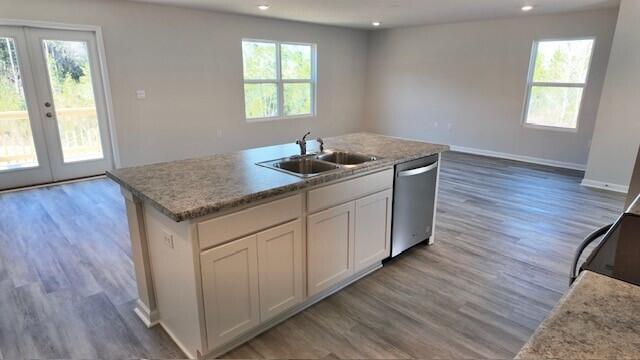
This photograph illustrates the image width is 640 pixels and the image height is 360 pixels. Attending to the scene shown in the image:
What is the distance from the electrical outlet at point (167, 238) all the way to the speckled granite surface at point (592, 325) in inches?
63.5

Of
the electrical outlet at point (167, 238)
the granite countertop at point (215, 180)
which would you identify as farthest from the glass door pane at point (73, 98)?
the electrical outlet at point (167, 238)

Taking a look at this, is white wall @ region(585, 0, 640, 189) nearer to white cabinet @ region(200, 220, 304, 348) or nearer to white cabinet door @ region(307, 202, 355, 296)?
white cabinet door @ region(307, 202, 355, 296)

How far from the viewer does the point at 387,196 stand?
2736mm

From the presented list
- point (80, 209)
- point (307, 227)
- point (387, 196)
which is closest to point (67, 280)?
point (80, 209)

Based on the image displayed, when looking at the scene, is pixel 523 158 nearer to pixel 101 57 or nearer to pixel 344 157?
pixel 344 157

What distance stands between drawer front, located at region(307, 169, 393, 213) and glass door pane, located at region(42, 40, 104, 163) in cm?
438

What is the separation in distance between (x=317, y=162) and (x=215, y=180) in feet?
2.75

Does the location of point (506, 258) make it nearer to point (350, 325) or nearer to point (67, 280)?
point (350, 325)

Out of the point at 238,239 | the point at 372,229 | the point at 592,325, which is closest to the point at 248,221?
the point at 238,239

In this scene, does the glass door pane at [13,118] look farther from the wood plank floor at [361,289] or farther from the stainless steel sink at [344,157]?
the stainless steel sink at [344,157]

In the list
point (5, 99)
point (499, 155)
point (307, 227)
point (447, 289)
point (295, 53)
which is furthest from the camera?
point (295, 53)

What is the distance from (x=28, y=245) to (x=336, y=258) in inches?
109

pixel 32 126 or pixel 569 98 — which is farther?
pixel 569 98

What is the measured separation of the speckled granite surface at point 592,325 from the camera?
29.7 inches
